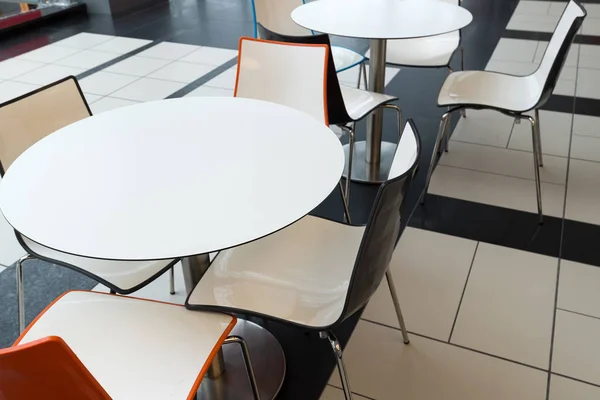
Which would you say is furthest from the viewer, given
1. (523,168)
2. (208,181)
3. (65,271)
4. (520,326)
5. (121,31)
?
(121,31)

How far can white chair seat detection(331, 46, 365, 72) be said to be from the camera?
2719mm

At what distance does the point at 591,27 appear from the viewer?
519cm

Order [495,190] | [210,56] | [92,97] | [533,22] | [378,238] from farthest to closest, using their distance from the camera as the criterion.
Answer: [533,22], [210,56], [92,97], [495,190], [378,238]

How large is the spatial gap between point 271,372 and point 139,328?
597 millimetres

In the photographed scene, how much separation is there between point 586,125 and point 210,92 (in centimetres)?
250

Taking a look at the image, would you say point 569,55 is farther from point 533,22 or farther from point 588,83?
point 533,22

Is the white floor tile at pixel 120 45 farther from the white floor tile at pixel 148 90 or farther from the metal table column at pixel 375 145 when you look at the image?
the metal table column at pixel 375 145

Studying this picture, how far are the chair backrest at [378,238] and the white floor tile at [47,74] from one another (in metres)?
3.66

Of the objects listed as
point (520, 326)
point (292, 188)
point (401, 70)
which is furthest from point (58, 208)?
point (401, 70)

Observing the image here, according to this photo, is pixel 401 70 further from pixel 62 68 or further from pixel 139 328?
pixel 139 328

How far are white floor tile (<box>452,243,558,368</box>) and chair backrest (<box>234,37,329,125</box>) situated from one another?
34.5 inches

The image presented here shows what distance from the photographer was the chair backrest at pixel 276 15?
2967 mm

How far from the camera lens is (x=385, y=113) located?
3.45 metres

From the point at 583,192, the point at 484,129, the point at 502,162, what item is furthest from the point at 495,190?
the point at 484,129
